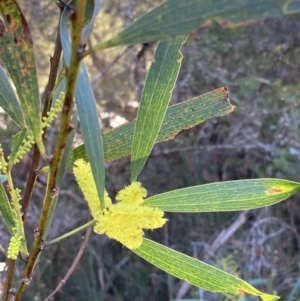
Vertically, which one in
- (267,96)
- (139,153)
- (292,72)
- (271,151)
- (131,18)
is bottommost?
(139,153)

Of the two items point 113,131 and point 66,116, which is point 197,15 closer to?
point 66,116

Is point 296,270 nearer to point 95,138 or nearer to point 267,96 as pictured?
point 267,96

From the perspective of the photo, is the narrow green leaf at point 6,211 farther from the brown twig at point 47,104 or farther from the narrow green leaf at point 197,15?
the narrow green leaf at point 197,15

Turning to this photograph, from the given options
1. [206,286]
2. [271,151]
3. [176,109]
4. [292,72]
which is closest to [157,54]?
[176,109]

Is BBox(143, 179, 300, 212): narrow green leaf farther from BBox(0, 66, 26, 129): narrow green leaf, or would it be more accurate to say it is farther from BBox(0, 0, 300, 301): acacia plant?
BBox(0, 66, 26, 129): narrow green leaf

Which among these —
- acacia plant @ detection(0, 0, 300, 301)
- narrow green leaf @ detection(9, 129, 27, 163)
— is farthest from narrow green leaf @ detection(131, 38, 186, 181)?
narrow green leaf @ detection(9, 129, 27, 163)

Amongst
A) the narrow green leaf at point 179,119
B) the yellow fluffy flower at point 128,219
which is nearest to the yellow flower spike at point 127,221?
the yellow fluffy flower at point 128,219
